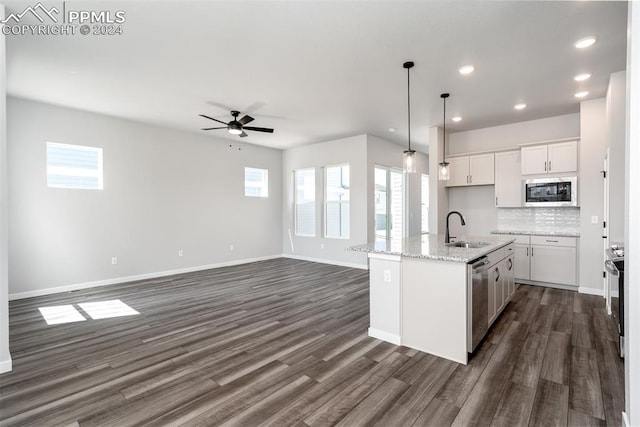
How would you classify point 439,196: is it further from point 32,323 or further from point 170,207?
point 32,323

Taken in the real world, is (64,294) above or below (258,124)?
below

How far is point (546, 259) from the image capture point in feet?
16.3

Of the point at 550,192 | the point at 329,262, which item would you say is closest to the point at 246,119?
the point at 329,262

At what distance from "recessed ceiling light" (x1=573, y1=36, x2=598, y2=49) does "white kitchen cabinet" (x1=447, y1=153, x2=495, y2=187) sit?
2762mm

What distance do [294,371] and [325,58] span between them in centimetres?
314

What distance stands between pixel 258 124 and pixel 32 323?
14.6 ft

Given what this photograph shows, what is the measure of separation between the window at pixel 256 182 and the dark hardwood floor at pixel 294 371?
404cm

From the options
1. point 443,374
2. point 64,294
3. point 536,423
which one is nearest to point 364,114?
point 443,374

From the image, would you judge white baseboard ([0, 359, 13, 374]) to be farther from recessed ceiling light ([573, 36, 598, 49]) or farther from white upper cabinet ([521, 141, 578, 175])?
white upper cabinet ([521, 141, 578, 175])

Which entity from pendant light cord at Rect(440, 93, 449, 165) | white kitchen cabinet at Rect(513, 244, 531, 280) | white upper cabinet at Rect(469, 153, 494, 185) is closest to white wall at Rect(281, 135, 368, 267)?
pendant light cord at Rect(440, 93, 449, 165)

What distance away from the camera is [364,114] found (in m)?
5.35

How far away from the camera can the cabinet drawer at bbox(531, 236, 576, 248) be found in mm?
4771

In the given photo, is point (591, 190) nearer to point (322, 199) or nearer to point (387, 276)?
point (387, 276)

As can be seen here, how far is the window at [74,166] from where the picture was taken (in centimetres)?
489
